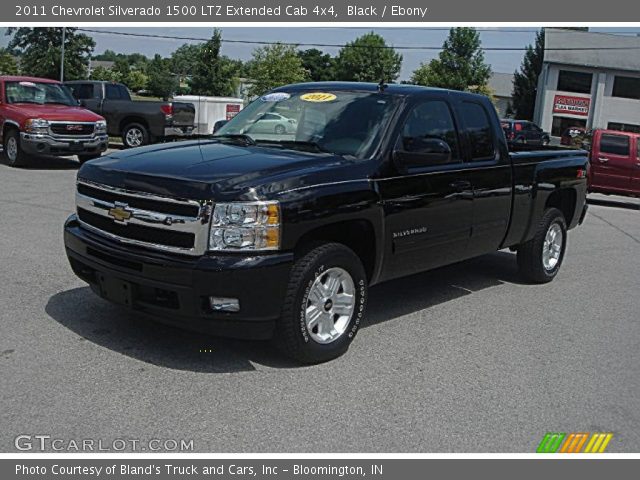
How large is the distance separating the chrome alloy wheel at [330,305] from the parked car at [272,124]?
138 centimetres

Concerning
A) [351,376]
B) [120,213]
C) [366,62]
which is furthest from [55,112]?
[366,62]

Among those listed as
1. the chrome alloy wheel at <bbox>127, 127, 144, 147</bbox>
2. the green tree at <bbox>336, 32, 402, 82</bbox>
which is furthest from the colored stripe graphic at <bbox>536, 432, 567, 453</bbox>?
the green tree at <bbox>336, 32, 402, 82</bbox>

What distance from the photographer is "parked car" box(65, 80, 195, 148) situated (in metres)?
19.9

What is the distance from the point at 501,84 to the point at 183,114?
255 ft

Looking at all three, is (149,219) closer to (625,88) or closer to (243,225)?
(243,225)

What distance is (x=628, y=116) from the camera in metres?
45.6

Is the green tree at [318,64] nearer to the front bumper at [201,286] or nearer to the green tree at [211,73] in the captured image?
the green tree at [211,73]

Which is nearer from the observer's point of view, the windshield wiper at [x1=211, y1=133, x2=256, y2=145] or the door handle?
the windshield wiper at [x1=211, y1=133, x2=256, y2=145]

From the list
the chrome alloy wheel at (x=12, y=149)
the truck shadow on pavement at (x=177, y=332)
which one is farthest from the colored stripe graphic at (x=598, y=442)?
the chrome alloy wheel at (x=12, y=149)

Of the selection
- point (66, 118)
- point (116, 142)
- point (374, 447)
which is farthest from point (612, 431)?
point (116, 142)

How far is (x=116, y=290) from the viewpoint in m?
4.64

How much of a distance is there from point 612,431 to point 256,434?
2038 millimetres

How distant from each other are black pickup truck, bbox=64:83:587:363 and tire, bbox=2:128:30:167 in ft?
34.4

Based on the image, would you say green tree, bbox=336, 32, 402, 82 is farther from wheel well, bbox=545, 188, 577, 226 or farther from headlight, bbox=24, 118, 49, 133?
wheel well, bbox=545, 188, 577, 226
